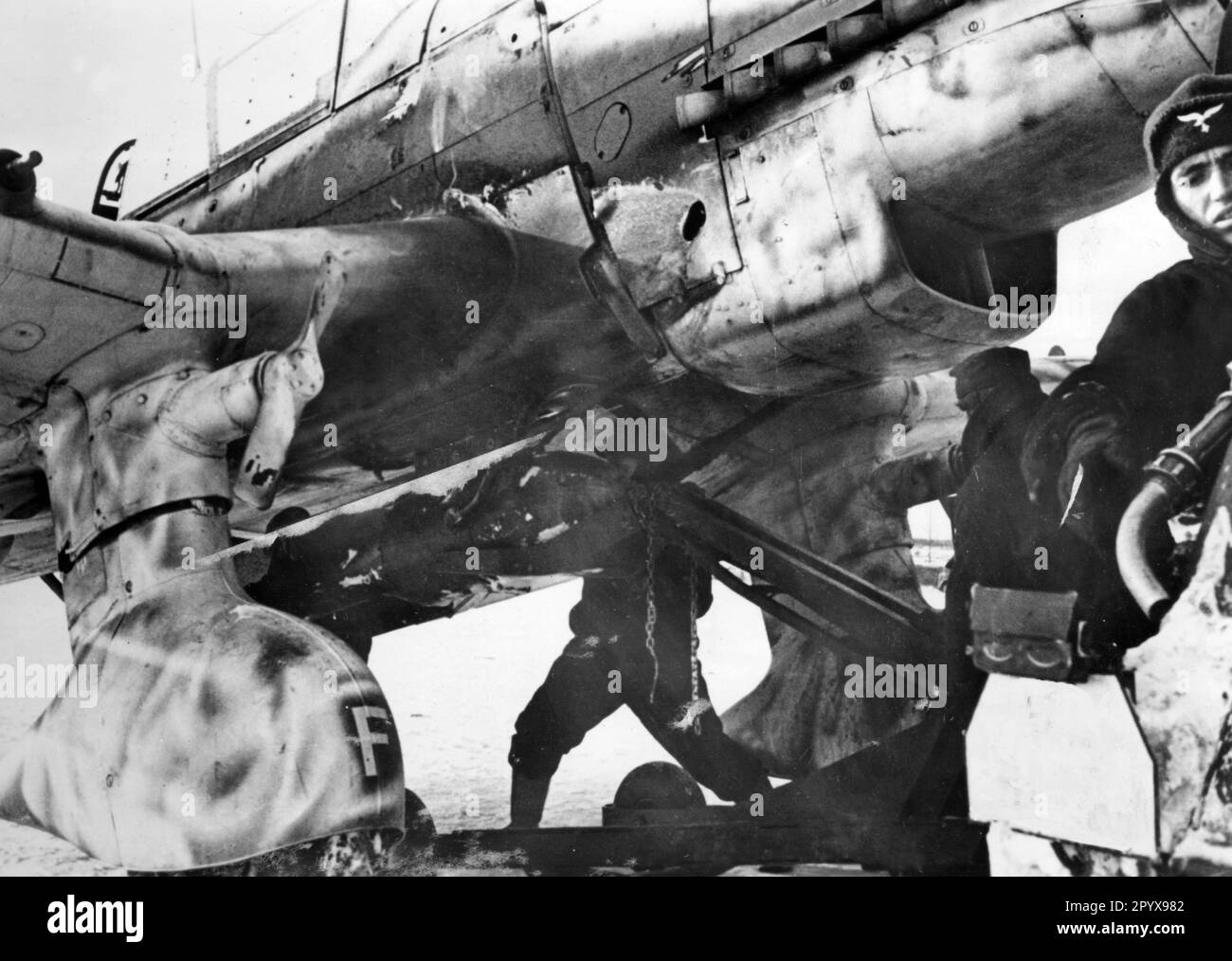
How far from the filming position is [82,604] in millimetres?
2994

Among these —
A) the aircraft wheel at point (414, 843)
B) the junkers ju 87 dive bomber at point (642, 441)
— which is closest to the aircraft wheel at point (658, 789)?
the junkers ju 87 dive bomber at point (642, 441)

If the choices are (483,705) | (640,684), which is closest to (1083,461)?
(640,684)

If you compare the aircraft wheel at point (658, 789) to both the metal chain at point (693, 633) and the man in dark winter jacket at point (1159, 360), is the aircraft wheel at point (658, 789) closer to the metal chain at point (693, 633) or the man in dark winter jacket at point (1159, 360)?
the metal chain at point (693, 633)

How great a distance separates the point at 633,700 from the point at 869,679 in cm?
49

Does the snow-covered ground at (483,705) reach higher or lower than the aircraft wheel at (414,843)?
higher

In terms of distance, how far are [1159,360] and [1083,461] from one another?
22cm

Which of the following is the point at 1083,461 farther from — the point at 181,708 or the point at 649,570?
the point at 181,708

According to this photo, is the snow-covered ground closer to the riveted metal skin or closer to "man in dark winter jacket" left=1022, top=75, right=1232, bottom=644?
the riveted metal skin

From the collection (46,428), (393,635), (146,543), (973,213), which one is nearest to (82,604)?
(146,543)

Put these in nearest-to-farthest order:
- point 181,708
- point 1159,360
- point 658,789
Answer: point 1159,360, point 181,708, point 658,789

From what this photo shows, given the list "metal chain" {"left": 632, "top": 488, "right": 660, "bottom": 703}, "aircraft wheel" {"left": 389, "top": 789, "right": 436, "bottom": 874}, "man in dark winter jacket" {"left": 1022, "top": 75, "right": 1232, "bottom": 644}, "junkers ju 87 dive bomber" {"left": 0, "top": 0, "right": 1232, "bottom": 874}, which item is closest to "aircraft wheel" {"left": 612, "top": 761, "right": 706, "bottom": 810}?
"junkers ju 87 dive bomber" {"left": 0, "top": 0, "right": 1232, "bottom": 874}

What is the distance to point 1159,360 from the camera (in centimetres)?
257

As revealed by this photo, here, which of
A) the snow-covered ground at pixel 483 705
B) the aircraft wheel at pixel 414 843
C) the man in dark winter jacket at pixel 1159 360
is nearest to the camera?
the man in dark winter jacket at pixel 1159 360

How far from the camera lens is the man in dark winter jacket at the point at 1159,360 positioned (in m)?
2.44
